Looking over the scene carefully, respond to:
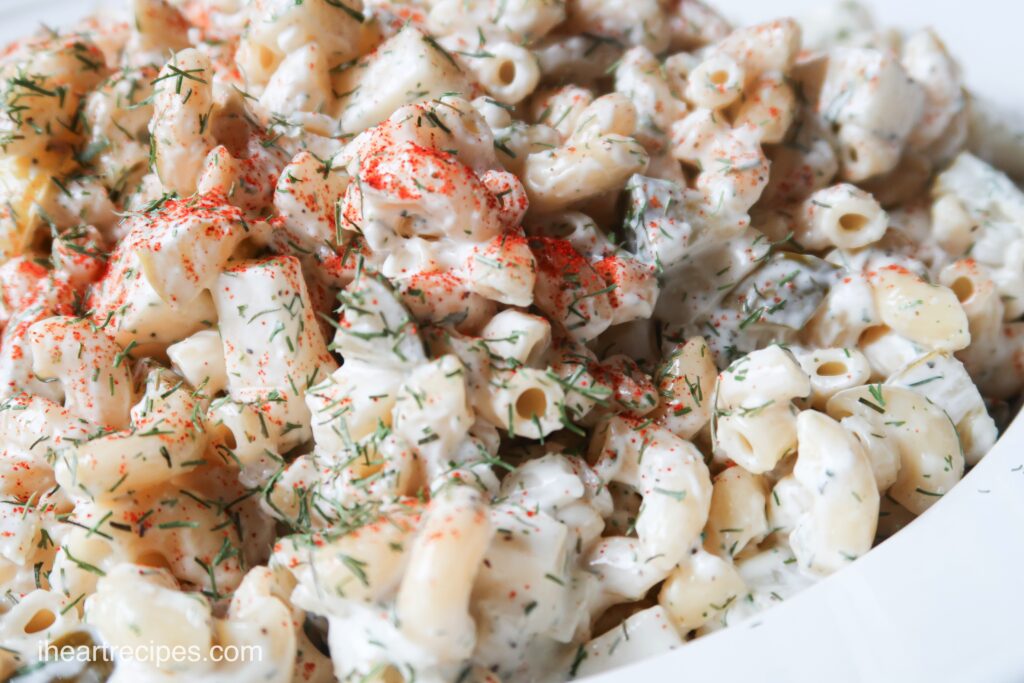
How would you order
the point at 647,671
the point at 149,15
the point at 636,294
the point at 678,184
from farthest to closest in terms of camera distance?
the point at 149,15 → the point at 678,184 → the point at 636,294 → the point at 647,671

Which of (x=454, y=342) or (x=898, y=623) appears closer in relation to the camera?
(x=898, y=623)

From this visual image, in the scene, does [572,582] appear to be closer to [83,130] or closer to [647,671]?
[647,671]

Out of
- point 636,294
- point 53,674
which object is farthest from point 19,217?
point 636,294

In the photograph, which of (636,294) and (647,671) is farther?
(636,294)

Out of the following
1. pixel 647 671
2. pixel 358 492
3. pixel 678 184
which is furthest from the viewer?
pixel 678 184

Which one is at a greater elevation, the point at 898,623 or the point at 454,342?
the point at 454,342

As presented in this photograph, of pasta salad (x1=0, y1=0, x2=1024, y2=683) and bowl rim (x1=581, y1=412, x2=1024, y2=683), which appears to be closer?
bowl rim (x1=581, y1=412, x2=1024, y2=683)

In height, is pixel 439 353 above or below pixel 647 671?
above

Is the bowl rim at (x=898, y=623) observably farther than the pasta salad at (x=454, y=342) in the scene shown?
No
